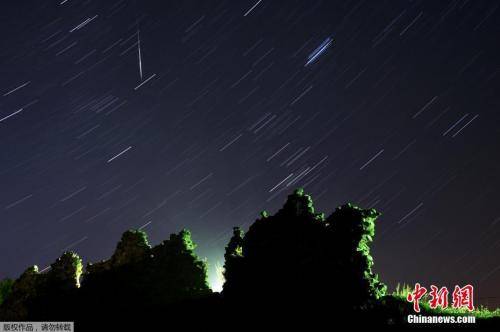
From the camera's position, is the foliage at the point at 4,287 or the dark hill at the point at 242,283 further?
the foliage at the point at 4,287

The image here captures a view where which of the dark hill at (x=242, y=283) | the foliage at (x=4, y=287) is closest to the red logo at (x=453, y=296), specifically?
the dark hill at (x=242, y=283)

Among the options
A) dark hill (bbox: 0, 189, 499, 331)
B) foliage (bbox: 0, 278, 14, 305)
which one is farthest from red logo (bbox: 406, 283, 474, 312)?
foliage (bbox: 0, 278, 14, 305)

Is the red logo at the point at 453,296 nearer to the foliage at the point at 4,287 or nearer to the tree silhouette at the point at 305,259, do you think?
the tree silhouette at the point at 305,259

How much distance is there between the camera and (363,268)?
18562mm

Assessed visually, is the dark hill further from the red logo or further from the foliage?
the foliage

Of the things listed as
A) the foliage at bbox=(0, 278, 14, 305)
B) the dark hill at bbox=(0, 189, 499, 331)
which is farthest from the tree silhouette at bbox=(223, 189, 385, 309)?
the foliage at bbox=(0, 278, 14, 305)

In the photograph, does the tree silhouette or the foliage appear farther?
the foliage

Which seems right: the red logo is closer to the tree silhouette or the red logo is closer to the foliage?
the tree silhouette

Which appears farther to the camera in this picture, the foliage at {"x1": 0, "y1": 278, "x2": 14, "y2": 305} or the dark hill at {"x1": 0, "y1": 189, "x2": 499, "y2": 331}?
the foliage at {"x1": 0, "y1": 278, "x2": 14, "y2": 305}

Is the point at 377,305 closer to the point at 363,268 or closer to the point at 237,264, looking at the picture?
the point at 363,268

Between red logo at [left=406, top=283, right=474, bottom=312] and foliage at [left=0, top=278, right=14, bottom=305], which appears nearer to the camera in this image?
red logo at [left=406, top=283, right=474, bottom=312]

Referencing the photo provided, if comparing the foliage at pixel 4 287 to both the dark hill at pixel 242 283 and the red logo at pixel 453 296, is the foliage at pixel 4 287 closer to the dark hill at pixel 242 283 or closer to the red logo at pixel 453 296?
the dark hill at pixel 242 283

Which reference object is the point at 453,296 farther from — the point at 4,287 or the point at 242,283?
the point at 4,287

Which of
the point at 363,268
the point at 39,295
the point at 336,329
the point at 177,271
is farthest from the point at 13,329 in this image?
the point at 363,268
